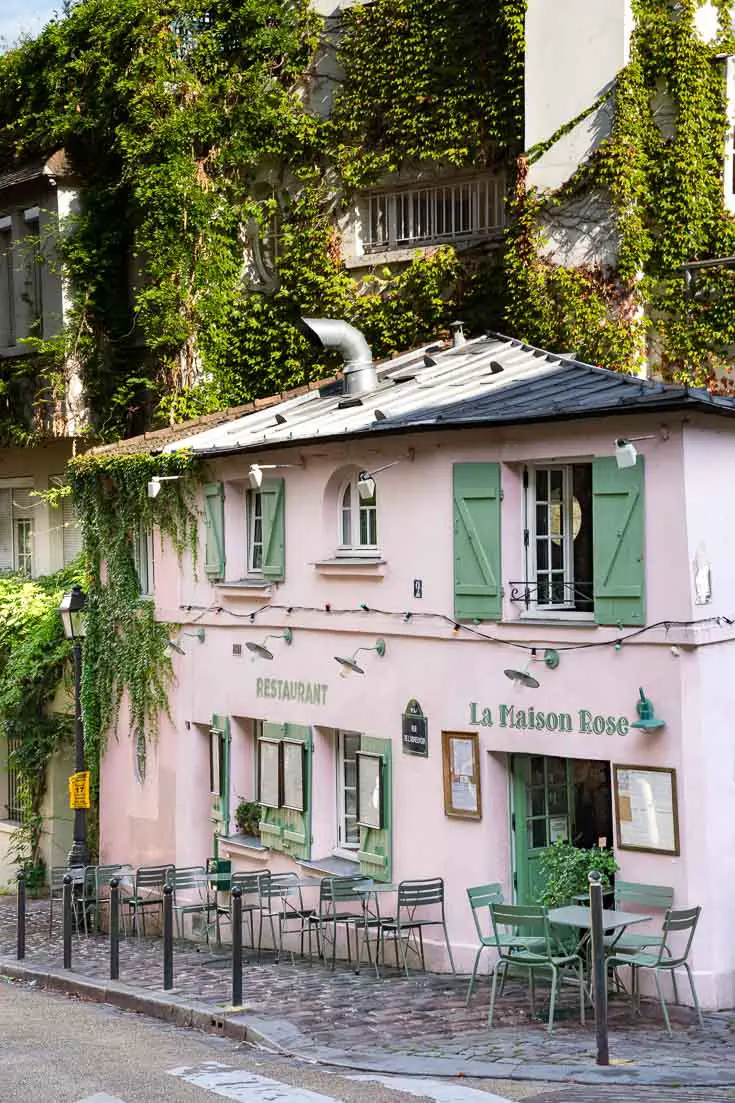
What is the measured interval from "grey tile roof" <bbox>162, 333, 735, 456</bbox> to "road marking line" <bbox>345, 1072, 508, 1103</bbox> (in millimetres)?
5699

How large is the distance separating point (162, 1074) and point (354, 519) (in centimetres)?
708

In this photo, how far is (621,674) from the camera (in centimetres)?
1344

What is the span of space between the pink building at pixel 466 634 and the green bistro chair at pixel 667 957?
22cm

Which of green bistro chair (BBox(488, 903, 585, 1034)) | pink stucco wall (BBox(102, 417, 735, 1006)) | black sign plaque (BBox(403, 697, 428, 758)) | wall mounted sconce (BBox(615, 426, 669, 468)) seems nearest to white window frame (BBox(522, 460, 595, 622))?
pink stucco wall (BBox(102, 417, 735, 1006))

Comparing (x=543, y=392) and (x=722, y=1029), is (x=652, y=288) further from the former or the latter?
(x=722, y=1029)

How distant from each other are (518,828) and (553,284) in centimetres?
827

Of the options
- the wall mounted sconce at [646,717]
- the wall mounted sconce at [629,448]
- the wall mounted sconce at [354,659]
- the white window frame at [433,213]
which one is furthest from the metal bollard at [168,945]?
the white window frame at [433,213]

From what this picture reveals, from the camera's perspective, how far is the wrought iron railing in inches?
567

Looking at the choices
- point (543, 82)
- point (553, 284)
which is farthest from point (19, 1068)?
point (543, 82)

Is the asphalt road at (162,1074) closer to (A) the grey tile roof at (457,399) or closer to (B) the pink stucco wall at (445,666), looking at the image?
(B) the pink stucco wall at (445,666)

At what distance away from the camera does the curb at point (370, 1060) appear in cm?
1051

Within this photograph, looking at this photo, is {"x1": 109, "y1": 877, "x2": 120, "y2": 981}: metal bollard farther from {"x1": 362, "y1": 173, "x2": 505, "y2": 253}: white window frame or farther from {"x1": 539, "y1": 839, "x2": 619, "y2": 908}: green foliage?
{"x1": 362, "y1": 173, "x2": 505, "y2": 253}: white window frame

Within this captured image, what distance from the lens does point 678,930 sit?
12.8m

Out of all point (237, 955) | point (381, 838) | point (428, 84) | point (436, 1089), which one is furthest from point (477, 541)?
point (428, 84)
